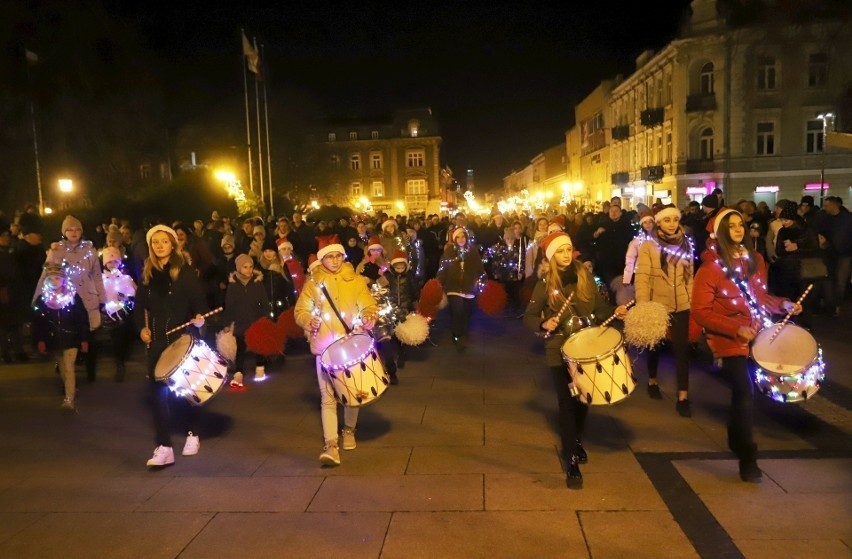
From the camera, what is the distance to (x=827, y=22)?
33.6ft

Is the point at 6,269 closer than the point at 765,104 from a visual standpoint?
Yes

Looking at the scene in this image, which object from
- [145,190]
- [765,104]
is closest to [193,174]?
[145,190]

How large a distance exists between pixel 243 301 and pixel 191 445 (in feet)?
9.06

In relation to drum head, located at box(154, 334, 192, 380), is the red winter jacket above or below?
above

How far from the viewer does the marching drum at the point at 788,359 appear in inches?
200

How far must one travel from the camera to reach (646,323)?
5.80 meters

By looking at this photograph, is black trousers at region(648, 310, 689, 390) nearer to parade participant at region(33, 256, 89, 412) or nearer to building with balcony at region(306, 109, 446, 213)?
parade participant at region(33, 256, 89, 412)

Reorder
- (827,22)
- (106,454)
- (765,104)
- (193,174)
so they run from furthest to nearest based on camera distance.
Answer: (765,104) → (193,174) → (827,22) → (106,454)

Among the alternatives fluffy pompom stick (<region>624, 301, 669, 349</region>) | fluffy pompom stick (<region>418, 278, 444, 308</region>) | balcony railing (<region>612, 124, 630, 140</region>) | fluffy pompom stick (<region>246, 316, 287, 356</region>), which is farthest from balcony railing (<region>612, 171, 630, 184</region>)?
fluffy pompom stick (<region>624, 301, 669, 349</region>)

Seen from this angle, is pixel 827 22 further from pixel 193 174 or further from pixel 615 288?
pixel 193 174

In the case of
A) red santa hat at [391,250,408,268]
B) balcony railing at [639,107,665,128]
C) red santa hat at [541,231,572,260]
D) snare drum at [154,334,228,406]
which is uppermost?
balcony railing at [639,107,665,128]

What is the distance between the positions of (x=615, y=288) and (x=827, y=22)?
4715 millimetres

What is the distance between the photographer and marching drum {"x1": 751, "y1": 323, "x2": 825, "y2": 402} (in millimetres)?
5086

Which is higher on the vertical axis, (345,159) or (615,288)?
(345,159)
